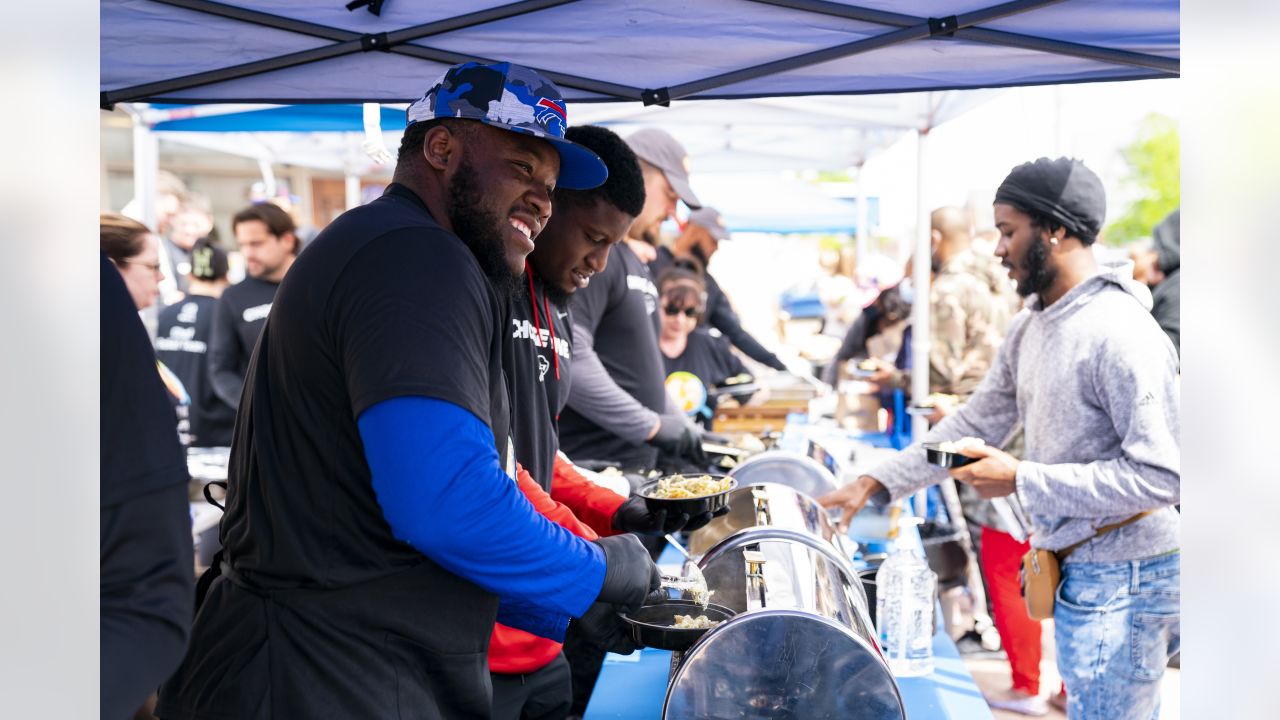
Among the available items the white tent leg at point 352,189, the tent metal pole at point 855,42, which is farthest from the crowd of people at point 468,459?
the white tent leg at point 352,189

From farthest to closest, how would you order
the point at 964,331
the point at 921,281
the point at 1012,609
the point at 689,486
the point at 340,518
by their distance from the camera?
the point at 964,331, the point at 921,281, the point at 1012,609, the point at 689,486, the point at 340,518

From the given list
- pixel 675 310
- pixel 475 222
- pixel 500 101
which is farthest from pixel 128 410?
pixel 675 310

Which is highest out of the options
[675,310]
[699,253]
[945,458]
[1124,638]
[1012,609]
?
[699,253]

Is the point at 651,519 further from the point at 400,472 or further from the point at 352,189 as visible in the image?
the point at 352,189

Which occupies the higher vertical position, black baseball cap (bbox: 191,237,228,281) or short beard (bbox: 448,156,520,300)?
black baseball cap (bbox: 191,237,228,281)

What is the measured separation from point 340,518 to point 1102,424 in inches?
78.9

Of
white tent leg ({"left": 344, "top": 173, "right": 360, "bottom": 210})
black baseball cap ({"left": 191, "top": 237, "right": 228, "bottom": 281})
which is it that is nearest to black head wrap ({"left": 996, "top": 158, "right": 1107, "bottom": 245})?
black baseball cap ({"left": 191, "top": 237, "right": 228, "bottom": 281})

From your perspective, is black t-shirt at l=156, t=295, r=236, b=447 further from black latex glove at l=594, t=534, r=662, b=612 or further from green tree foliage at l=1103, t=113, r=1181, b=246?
green tree foliage at l=1103, t=113, r=1181, b=246

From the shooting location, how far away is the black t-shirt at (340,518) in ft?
4.92

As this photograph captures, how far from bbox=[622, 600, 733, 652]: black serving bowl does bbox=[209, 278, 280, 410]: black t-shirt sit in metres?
3.88

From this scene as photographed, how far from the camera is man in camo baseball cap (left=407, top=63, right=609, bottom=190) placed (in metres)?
1.74

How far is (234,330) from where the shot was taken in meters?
5.27
